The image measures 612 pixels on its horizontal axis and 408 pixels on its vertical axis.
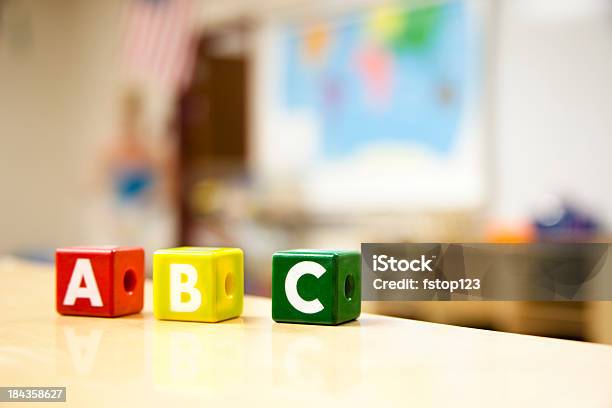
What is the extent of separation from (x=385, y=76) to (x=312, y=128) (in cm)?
51

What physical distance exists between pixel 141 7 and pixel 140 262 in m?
4.26

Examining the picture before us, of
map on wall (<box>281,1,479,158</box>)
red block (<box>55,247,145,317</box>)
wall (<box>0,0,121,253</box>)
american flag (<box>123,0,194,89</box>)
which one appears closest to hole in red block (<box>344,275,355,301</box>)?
red block (<box>55,247,145,317</box>)

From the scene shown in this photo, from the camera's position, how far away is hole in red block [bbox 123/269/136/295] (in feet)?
2.81

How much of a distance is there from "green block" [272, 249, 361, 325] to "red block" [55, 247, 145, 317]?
17 centimetres

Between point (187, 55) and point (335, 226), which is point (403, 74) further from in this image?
point (187, 55)

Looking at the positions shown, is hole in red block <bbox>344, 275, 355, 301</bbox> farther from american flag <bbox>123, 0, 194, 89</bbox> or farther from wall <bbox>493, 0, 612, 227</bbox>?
american flag <bbox>123, 0, 194, 89</bbox>

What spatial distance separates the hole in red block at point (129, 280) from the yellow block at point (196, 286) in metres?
0.06

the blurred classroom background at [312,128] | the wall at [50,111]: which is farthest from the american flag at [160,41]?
the wall at [50,111]

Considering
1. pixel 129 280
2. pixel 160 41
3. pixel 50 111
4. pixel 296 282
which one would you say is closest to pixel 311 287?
pixel 296 282

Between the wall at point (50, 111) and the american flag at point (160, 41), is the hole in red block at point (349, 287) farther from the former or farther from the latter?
the wall at point (50, 111)

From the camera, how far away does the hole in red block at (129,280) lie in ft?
2.81

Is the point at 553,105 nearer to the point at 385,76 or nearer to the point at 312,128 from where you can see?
the point at 385,76

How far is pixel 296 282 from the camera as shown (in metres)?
0.76

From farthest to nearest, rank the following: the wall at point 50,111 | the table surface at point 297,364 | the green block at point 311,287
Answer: the wall at point 50,111
the green block at point 311,287
the table surface at point 297,364
